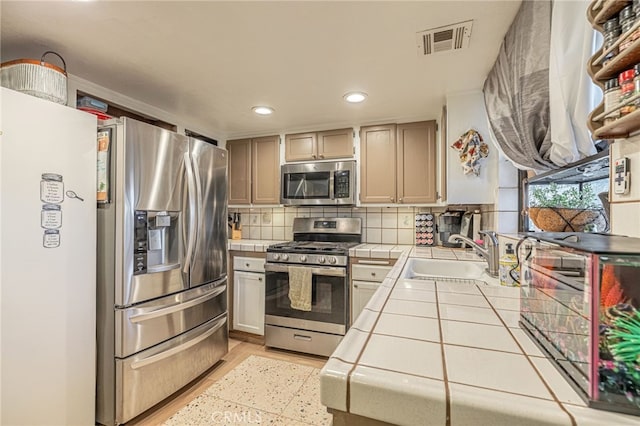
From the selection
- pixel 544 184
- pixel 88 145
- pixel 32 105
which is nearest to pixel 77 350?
pixel 88 145

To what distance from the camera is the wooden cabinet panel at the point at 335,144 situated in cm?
283

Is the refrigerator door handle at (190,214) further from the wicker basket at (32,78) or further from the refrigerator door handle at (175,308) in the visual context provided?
the wicker basket at (32,78)

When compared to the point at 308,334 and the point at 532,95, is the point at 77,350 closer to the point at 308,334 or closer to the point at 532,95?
the point at 308,334

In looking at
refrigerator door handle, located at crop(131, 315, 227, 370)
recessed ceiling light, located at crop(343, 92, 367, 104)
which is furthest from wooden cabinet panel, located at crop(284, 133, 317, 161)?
refrigerator door handle, located at crop(131, 315, 227, 370)

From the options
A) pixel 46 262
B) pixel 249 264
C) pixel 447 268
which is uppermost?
pixel 46 262

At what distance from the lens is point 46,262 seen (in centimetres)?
137

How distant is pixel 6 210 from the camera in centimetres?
122

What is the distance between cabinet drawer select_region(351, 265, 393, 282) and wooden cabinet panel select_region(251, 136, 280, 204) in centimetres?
115

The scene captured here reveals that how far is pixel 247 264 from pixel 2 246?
1742mm

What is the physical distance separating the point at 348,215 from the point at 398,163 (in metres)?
0.76

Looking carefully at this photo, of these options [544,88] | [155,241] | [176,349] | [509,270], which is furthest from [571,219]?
[176,349]

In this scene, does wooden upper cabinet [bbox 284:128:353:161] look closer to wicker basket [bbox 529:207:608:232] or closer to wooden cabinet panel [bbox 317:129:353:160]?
wooden cabinet panel [bbox 317:129:353:160]

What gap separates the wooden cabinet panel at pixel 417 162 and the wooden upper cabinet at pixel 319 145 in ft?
1.66

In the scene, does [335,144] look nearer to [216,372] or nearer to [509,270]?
[509,270]
